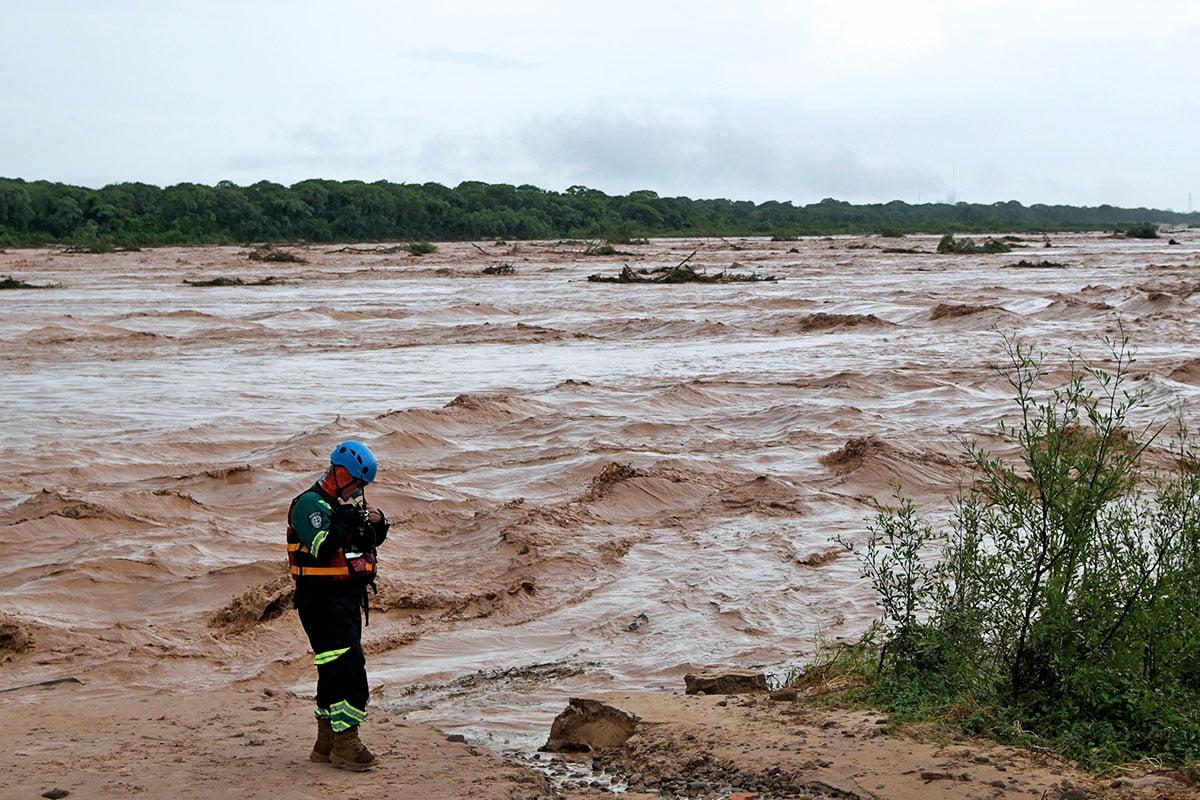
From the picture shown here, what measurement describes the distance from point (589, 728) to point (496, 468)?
303 inches

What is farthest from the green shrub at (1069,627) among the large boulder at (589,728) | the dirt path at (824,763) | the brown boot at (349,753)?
the brown boot at (349,753)

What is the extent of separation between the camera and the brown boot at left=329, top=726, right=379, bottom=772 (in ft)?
20.4

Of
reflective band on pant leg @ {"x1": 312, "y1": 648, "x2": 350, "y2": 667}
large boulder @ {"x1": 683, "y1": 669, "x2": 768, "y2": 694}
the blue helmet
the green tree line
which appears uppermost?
the green tree line

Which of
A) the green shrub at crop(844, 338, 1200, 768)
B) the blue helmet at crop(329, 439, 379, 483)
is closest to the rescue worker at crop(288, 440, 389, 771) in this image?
the blue helmet at crop(329, 439, 379, 483)

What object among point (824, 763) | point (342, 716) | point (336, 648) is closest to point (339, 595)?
point (336, 648)

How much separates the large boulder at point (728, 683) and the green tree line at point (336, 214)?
62152 millimetres

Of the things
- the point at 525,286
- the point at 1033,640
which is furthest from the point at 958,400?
the point at 525,286

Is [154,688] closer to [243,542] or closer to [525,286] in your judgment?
[243,542]

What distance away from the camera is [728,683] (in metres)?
7.36

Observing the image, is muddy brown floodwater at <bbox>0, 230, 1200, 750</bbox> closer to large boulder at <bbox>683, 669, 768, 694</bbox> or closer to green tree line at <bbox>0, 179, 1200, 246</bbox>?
large boulder at <bbox>683, 669, 768, 694</bbox>

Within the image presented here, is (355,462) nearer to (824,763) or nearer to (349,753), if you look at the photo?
(349,753)

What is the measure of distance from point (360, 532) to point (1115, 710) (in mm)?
3452

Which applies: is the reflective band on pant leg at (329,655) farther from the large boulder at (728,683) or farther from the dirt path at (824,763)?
the large boulder at (728,683)

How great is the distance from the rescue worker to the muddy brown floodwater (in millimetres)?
972
